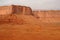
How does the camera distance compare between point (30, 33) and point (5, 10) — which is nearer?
point (30, 33)

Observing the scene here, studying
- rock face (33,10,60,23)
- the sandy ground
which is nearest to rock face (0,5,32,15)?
rock face (33,10,60,23)

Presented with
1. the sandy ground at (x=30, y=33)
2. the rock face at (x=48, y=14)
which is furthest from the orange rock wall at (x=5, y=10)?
the sandy ground at (x=30, y=33)

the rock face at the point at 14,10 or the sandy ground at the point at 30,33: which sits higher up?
the rock face at the point at 14,10

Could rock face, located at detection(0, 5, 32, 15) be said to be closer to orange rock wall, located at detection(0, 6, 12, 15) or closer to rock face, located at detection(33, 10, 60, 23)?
orange rock wall, located at detection(0, 6, 12, 15)

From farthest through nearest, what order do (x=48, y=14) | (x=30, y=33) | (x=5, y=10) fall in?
(x=48, y=14), (x=5, y=10), (x=30, y=33)

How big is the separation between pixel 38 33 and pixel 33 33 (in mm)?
49

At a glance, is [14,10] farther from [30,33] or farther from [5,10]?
[30,33]

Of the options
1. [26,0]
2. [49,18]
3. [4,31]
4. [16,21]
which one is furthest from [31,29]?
[26,0]

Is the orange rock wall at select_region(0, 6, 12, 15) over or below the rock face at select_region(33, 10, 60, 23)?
over

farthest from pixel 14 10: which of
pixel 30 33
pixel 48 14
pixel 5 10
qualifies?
pixel 30 33

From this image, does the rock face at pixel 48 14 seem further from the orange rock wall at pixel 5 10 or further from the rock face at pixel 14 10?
the orange rock wall at pixel 5 10

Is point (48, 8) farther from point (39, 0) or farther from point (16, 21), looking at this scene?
point (16, 21)

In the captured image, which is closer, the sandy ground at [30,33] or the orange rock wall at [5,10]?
the sandy ground at [30,33]

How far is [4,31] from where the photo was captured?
119 centimetres
